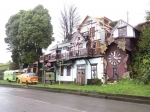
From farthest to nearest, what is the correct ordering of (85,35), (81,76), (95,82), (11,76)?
(11,76), (85,35), (81,76), (95,82)

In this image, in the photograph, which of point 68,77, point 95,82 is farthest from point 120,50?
point 68,77

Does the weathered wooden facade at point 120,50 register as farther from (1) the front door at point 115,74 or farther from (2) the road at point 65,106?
(2) the road at point 65,106

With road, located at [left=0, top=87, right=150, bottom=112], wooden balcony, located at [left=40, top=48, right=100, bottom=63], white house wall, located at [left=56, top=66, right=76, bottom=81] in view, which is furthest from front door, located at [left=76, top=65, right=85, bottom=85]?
road, located at [left=0, top=87, right=150, bottom=112]

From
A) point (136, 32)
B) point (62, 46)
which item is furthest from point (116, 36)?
point (62, 46)

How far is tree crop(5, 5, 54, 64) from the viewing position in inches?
1742

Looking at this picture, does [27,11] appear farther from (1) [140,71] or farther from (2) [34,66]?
(1) [140,71]

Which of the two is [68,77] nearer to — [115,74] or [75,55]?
[75,55]

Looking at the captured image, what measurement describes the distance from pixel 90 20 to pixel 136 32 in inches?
376

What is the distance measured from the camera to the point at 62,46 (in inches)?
Result: 1713

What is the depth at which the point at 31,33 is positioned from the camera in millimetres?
44188

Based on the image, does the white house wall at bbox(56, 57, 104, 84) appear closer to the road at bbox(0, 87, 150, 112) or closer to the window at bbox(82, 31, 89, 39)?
the window at bbox(82, 31, 89, 39)

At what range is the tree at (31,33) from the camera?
44250 mm

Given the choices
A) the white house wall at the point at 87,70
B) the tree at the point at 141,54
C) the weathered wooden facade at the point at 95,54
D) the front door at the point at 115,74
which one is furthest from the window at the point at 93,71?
the tree at the point at 141,54

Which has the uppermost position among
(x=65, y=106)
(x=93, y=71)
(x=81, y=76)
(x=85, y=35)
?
(x=85, y=35)
